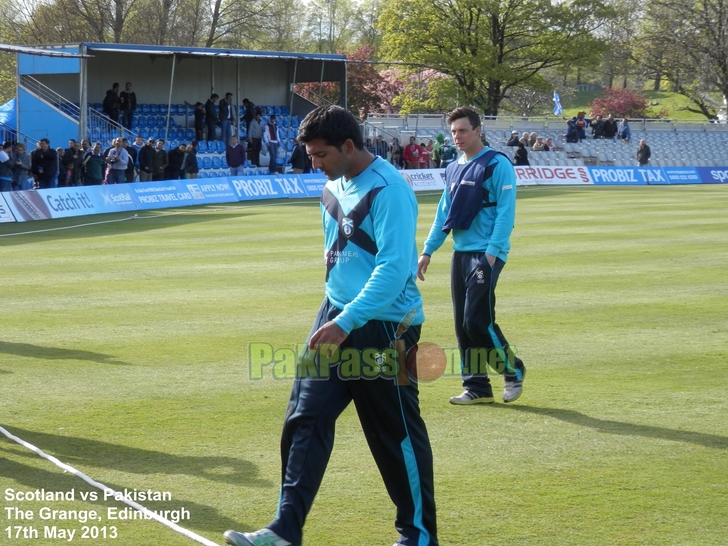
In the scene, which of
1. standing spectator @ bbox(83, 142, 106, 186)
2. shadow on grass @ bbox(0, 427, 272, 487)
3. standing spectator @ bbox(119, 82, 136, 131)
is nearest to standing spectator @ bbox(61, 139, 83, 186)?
standing spectator @ bbox(83, 142, 106, 186)

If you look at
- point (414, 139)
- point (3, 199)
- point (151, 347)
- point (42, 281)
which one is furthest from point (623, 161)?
point (151, 347)

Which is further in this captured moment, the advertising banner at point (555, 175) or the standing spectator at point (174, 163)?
the advertising banner at point (555, 175)

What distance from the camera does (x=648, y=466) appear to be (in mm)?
6059

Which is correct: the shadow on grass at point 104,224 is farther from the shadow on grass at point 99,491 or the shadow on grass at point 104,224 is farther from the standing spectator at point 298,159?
the shadow on grass at point 99,491

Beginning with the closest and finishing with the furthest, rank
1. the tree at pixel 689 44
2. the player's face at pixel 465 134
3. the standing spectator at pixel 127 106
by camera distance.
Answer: the player's face at pixel 465 134 → the standing spectator at pixel 127 106 → the tree at pixel 689 44

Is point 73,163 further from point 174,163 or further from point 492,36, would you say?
point 492,36

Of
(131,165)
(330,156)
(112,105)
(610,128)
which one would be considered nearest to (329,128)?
(330,156)

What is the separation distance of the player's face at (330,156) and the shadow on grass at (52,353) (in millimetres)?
5032

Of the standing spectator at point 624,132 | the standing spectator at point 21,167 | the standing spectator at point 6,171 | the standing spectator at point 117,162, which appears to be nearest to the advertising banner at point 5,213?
the standing spectator at point 6,171

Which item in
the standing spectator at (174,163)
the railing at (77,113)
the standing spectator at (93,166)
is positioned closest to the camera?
the standing spectator at (93,166)

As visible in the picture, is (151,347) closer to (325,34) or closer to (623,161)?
(623,161)

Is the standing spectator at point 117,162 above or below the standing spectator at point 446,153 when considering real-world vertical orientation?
below

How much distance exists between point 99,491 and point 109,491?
70 mm

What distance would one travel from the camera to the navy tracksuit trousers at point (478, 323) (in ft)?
24.0
